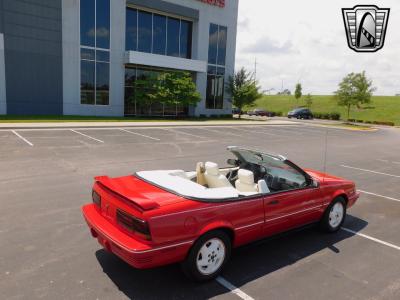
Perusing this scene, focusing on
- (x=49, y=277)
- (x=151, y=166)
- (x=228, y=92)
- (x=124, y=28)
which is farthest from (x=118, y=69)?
(x=49, y=277)

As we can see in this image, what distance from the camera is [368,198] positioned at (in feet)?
26.8

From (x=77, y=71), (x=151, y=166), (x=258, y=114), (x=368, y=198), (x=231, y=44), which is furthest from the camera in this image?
(x=258, y=114)

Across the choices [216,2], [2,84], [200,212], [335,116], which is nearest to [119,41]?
[2,84]

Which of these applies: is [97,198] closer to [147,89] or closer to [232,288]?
[232,288]

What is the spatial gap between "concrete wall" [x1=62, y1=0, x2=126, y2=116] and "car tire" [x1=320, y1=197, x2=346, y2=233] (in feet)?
85.7

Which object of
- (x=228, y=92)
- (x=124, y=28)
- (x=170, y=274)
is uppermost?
(x=124, y=28)

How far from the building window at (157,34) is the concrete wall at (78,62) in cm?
137

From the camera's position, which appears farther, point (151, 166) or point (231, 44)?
point (231, 44)

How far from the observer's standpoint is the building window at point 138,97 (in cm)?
3133

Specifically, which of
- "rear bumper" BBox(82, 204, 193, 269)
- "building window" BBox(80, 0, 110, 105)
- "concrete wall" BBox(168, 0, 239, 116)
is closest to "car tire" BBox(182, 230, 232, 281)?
"rear bumper" BBox(82, 204, 193, 269)

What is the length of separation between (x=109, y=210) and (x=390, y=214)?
19.2 ft

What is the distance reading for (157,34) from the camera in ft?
107

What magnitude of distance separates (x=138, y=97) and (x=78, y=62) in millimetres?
5973

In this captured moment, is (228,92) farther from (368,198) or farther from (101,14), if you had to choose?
(368,198)
